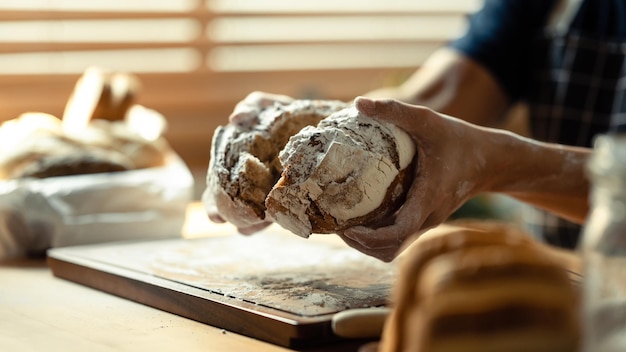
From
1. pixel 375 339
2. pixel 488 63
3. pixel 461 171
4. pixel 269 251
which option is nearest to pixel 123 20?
pixel 488 63

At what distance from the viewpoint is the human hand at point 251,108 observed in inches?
46.0

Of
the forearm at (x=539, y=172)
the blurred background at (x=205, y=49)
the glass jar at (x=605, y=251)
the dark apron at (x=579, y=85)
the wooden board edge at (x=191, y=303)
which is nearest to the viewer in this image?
the glass jar at (x=605, y=251)

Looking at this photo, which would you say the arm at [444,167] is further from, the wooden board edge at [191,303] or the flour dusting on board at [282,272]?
the wooden board edge at [191,303]

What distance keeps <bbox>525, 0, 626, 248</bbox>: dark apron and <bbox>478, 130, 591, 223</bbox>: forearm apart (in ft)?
1.99

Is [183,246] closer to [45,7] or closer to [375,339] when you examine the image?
[375,339]

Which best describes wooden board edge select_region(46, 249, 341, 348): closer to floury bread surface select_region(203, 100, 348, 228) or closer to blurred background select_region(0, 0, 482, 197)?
floury bread surface select_region(203, 100, 348, 228)

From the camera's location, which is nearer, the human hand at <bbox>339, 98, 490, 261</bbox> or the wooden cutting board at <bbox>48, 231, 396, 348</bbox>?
the wooden cutting board at <bbox>48, 231, 396, 348</bbox>

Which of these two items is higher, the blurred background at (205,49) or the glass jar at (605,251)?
the glass jar at (605,251)

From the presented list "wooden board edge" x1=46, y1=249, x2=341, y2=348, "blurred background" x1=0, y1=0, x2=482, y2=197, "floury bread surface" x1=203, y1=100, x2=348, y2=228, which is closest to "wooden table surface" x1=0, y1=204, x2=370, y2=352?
"wooden board edge" x1=46, y1=249, x2=341, y2=348

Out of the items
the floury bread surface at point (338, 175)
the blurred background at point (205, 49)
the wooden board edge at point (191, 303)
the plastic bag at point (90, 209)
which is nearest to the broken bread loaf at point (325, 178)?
the floury bread surface at point (338, 175)

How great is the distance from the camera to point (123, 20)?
2.70 meters

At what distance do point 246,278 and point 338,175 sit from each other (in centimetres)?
22

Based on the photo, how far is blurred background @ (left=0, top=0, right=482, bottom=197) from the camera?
254cm

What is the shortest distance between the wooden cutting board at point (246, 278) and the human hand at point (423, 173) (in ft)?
0.21
